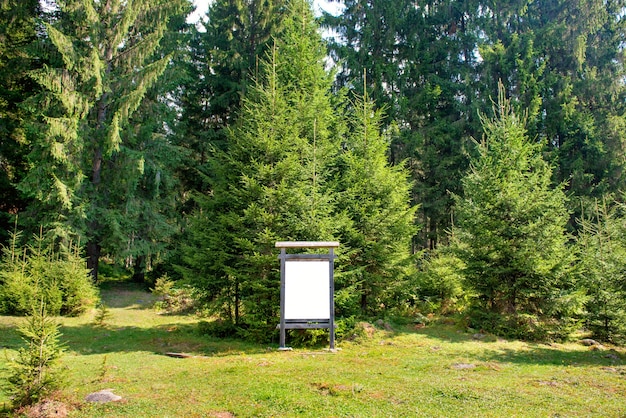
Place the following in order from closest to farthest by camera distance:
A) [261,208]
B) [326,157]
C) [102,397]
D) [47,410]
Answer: [47,410], [102,397], [261,208], [326,157]

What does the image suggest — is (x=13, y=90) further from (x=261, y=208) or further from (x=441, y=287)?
(x=441, y=287)

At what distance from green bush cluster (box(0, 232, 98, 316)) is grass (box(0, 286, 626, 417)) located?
6.80ft

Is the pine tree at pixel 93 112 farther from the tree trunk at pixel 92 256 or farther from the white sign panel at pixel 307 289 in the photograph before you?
the white sign panel at pixel 307 289

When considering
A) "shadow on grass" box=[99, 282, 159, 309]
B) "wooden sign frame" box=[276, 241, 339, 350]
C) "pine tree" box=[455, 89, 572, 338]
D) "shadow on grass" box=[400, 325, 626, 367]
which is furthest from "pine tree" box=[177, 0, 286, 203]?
"shadow on grass" box=[400, 325, 626, 367]

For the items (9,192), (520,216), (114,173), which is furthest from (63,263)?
(520,216)

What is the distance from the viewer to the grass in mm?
6230

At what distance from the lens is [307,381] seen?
7547 millimetres

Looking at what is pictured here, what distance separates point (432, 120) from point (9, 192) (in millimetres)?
25618

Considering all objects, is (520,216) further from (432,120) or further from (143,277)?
(143,277)

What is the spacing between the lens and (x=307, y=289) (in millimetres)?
10930

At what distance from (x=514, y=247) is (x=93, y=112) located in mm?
20716

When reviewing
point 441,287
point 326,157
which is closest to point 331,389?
point 326,157

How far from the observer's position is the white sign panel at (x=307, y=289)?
1080 cm

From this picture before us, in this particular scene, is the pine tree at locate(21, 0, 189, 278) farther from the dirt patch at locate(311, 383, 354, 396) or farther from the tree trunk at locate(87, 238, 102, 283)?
the dirt patch at locate(311, 383, 354, 396)
